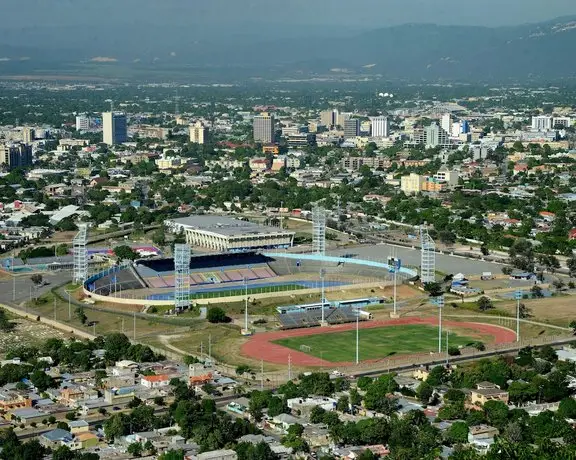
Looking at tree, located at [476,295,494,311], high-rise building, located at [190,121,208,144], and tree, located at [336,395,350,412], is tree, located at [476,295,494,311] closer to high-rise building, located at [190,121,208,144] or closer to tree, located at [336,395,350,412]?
tree, located at [336,395,350,412]

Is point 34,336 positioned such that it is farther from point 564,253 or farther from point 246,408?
point 564,253

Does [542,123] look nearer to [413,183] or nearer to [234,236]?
[413,183]

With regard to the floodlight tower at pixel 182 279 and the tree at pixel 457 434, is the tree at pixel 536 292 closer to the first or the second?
the floodlight tower at pixel 182 279

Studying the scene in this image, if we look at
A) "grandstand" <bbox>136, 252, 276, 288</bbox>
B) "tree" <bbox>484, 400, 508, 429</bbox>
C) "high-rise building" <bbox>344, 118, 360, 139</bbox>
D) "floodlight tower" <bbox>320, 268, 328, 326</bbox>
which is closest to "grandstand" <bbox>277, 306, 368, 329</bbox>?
"floodlight tower" <bbox>320, 268, 328, 326</bbox>

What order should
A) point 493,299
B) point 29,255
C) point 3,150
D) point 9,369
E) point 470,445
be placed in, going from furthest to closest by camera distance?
point 3,150, point 29,255, point 493,299, point 9,369, point 470,445

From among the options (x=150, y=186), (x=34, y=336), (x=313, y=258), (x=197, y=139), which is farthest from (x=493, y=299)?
(x=197, y=139)

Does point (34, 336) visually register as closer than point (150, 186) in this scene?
Yes
